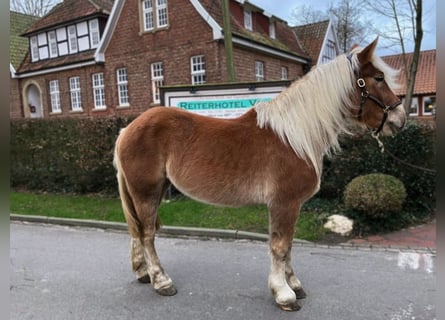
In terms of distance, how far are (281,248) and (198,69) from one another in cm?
1287

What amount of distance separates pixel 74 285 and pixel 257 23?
16.7 m

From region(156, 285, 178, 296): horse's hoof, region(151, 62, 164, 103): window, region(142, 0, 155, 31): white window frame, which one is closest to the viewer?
region(156, 285, 178, 296): horse's hoof

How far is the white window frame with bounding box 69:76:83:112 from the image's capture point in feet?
64.4

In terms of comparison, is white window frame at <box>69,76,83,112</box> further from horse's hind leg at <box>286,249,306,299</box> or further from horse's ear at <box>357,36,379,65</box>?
horse's ear at <box>357,36,379,65</box>

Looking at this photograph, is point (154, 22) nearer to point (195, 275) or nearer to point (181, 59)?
point (181, 59)

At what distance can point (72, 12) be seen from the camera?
19969 mm

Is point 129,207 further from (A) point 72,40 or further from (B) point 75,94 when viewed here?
(A) point 72,40

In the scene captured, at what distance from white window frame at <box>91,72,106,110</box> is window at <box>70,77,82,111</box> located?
139 cm

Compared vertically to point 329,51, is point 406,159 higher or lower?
lower

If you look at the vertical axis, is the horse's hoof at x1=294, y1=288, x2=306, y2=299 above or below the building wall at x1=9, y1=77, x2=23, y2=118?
below

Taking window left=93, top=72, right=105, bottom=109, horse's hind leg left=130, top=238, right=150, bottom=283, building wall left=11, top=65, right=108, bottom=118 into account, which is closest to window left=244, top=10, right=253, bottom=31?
building wall left=11, top=65, right=108, bottom=118

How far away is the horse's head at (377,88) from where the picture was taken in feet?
9.67

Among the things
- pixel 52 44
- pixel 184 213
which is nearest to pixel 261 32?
pixel 52 44

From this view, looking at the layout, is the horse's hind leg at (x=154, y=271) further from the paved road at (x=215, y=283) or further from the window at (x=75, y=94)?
the window at (x=75, y=94)
